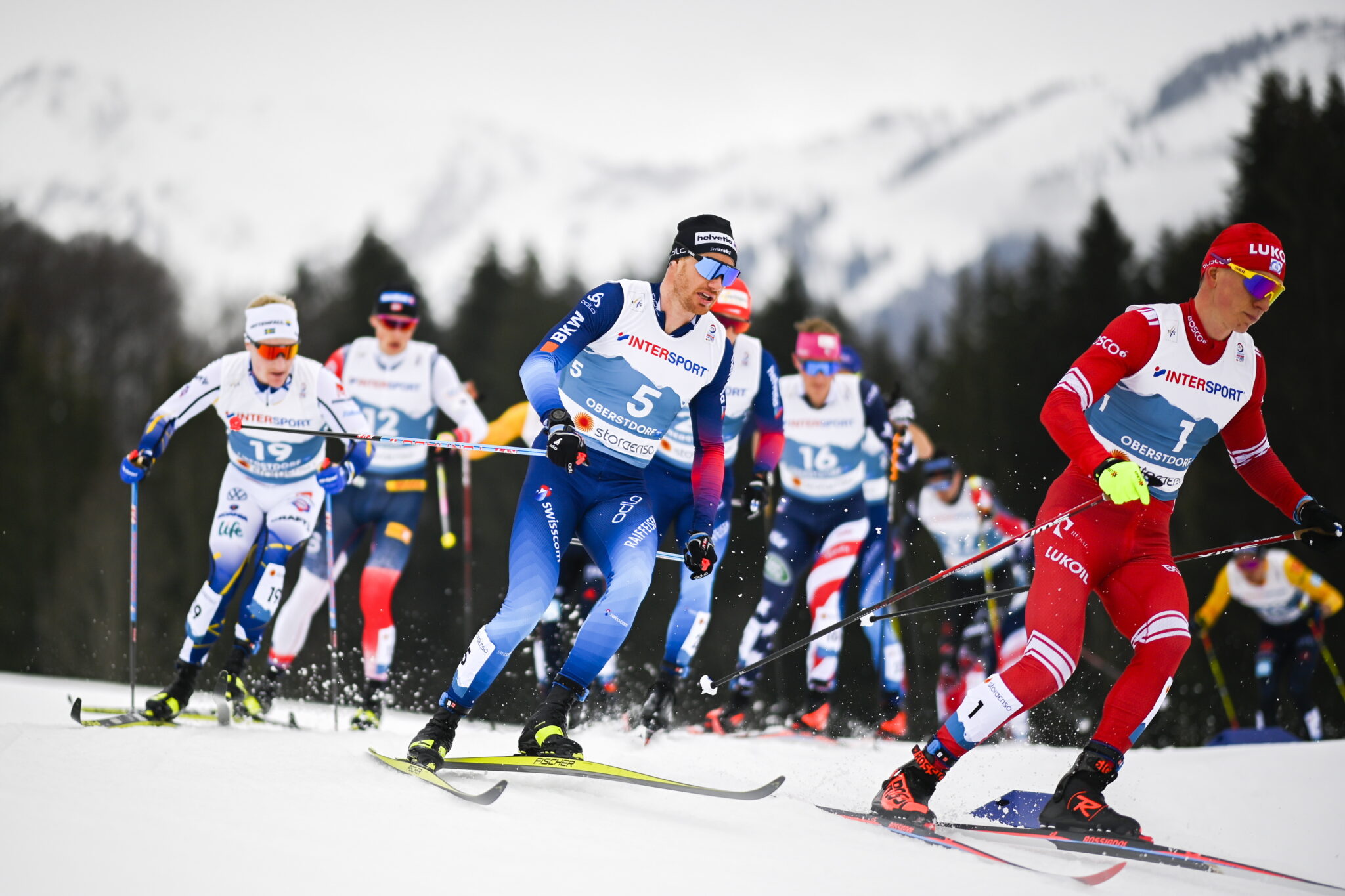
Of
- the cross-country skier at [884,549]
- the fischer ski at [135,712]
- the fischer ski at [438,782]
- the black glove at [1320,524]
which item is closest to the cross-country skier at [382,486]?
the fischer ski at [135,712]

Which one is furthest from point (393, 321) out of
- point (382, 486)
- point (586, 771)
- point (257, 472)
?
point (586, 771)

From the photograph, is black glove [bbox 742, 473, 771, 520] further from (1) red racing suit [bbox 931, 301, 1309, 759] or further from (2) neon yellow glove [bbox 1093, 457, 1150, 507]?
(2) neon yellow glove [bbox 1093, 457, 1150, 507]

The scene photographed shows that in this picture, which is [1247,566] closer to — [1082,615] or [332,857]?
[1082,615]

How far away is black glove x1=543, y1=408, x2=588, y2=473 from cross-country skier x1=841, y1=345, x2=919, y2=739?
405cm

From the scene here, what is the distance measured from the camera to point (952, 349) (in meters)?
31.5

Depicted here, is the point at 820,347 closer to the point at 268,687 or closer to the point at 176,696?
the point at 268,687

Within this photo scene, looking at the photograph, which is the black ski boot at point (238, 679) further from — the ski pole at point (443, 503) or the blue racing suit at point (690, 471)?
the blue racing suit at point (690, 471)

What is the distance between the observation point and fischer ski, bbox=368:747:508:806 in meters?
3.68

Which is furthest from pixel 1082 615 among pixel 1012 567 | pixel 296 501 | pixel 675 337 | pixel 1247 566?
pixel 1247 566

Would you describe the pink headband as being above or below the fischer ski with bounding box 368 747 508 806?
above

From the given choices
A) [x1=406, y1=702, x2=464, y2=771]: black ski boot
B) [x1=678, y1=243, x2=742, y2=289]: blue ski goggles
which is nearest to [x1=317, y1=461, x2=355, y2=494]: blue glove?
[x1=406, y1=702, x2=464, y2=771]: black ski boot

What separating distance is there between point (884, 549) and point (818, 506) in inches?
27.8

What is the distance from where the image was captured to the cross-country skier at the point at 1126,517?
423 cm

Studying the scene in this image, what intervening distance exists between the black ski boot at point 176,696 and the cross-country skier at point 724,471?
237cm
